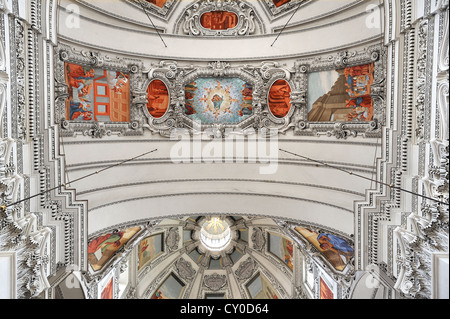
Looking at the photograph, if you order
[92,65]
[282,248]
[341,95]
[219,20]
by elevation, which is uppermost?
[219,20]

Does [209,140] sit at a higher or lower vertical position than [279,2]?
lower

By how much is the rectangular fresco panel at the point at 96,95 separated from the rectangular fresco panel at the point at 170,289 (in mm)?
8177

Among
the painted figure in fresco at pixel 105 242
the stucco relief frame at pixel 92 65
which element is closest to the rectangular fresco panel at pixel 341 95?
the stucco relief frame at pixel 92 65

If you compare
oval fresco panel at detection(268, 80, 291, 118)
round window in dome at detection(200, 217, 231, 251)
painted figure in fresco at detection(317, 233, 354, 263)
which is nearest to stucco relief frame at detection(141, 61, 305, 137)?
oval fresco panel at detection(268, 80, 291, 118)

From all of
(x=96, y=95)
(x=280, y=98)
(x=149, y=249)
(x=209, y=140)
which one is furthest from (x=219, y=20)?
(x=149, y=249)

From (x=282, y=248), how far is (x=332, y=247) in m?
3.68

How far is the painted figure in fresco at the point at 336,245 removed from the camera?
25.9 feet

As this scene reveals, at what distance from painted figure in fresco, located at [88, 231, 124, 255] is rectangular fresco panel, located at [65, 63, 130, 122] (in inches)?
140

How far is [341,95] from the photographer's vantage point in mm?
8453

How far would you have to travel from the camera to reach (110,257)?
340 inches

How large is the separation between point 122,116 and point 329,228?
720 centimetres

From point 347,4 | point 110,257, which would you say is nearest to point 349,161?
point 347,4

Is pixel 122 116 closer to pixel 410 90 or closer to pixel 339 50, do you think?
pixel 339 50

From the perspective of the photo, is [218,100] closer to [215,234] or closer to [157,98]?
[157,98]
